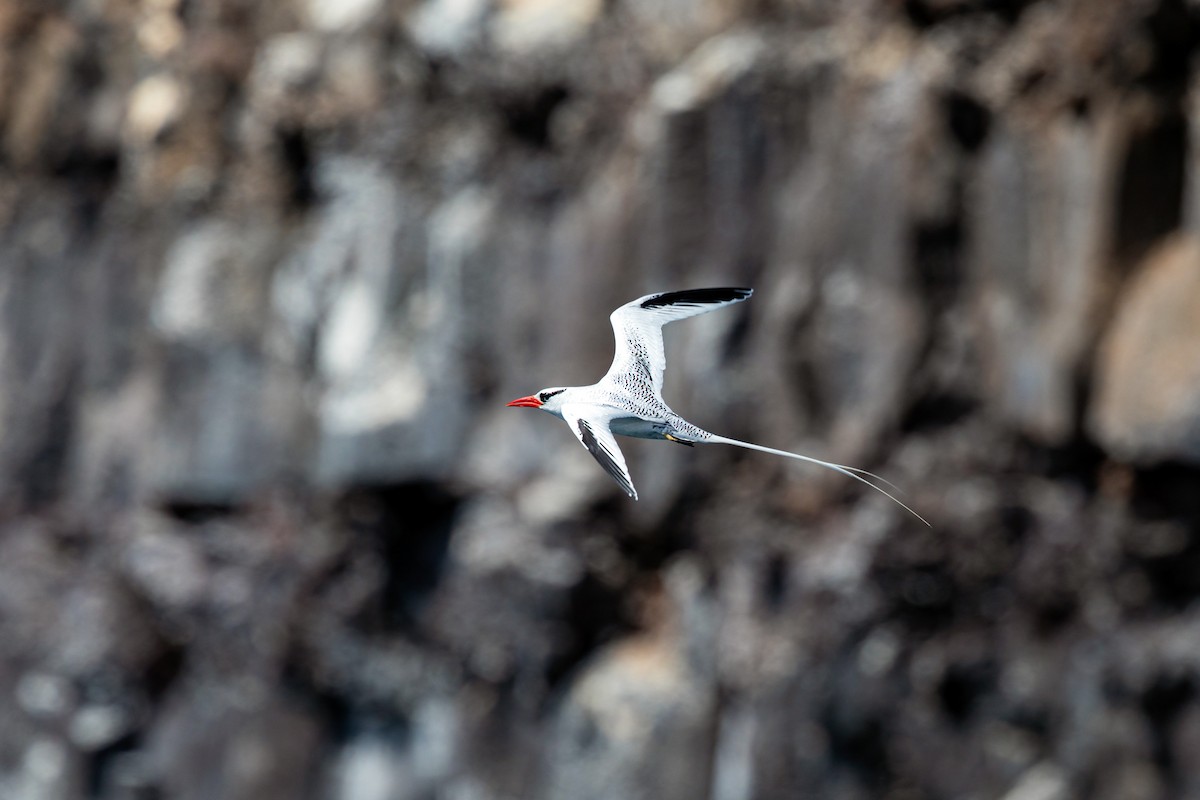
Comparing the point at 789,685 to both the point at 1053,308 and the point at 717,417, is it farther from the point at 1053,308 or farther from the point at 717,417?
the point at 1053,308

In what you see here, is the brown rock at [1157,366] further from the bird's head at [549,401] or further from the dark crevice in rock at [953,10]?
the bird's head at [549,401]

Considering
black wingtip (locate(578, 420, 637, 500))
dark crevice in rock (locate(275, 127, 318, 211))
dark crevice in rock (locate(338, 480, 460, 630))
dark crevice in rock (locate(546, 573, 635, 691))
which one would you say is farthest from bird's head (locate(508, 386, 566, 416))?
dark crevice in rock (locate(275, 127, 318, 211))

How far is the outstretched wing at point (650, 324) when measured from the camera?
6.75 metres

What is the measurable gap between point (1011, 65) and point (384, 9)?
7.59 m

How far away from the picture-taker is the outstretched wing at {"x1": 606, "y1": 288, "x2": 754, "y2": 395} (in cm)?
675

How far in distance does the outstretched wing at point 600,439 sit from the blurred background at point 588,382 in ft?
32.0

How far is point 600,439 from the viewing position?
5758 mm

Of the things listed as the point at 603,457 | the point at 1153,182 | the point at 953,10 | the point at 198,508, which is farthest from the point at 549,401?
the point at 198,508

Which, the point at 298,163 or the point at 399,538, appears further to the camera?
the point at 298,163

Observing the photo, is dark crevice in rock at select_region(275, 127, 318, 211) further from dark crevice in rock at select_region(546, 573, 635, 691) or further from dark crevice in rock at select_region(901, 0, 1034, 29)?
dark crevice in rock at select_region(901, 0, 1034, 29)

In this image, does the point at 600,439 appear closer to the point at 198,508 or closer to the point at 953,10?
the point at 953,10

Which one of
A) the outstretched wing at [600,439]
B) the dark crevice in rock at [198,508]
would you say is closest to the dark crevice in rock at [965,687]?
the dark crevice in rock at [198,508]

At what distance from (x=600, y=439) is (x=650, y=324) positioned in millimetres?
1382

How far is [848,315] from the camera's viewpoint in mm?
16391
